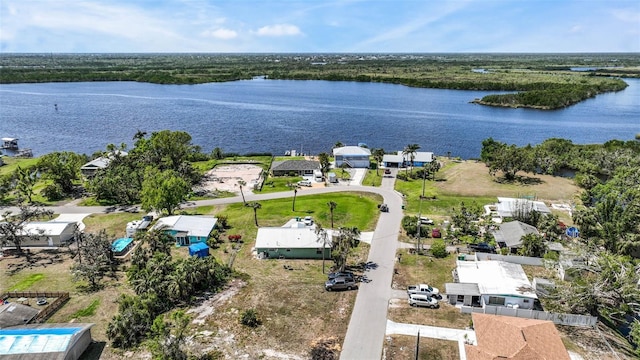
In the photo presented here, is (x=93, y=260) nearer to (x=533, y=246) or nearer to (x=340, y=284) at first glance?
(x=340, y=284)

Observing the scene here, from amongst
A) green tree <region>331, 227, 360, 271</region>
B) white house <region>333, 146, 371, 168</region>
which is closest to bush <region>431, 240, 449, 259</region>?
green tree <region>331, 227, 360, 271</region>

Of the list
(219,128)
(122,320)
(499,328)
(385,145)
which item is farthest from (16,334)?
(219,128)

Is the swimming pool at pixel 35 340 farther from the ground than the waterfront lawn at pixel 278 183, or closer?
farther from the ground

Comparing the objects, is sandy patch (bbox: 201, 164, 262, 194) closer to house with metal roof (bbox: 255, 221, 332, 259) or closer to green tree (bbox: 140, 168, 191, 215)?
green tree (bbox: 140, 168, 191, 215)

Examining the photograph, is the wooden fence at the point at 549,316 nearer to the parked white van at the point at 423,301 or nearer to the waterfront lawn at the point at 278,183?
the parked white van at the point at 423,301

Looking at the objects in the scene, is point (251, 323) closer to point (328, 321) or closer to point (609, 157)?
point (328, 321)

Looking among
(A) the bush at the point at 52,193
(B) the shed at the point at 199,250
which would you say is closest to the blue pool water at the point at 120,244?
(B) the shed at the point at 199,250

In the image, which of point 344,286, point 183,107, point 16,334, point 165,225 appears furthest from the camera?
point 183,107
